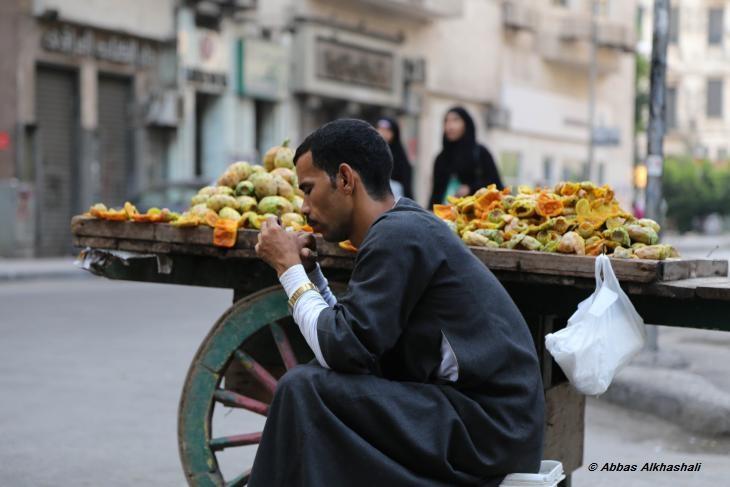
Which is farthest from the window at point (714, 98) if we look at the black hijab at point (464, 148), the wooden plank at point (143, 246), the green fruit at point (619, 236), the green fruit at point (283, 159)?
the wooden plank at point (143, 246)

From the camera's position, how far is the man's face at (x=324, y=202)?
11.2ft

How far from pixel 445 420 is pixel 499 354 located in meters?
0.23

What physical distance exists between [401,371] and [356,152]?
0.61 m

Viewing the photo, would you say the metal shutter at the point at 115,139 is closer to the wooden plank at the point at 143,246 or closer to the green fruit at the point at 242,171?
the green fruit at the point at 242,171

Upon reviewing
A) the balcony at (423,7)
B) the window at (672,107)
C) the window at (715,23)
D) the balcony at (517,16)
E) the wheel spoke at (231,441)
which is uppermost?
the window at (715,23)

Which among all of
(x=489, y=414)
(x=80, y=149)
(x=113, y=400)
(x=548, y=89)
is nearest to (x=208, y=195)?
Result: (x=489, y=414)

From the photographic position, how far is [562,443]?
14.8ft

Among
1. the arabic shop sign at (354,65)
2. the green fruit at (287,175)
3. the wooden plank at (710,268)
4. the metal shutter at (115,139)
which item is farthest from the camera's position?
the arabic shop sign at (354,65)

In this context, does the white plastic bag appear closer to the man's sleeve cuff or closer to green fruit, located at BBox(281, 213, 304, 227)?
the man's sleeve cuff

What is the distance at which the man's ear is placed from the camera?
3381 millimetres

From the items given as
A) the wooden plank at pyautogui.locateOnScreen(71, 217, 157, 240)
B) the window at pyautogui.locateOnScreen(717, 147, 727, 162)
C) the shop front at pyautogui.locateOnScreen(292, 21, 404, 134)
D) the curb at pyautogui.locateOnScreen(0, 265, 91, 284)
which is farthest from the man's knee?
the window at pyautogui.locateOnScreen(717, 147, 727, 162)

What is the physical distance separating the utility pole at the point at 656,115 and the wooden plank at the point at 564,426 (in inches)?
186

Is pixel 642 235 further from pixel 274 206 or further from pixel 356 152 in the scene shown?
pixel 274 206

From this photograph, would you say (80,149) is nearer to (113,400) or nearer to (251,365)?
(113,400)
